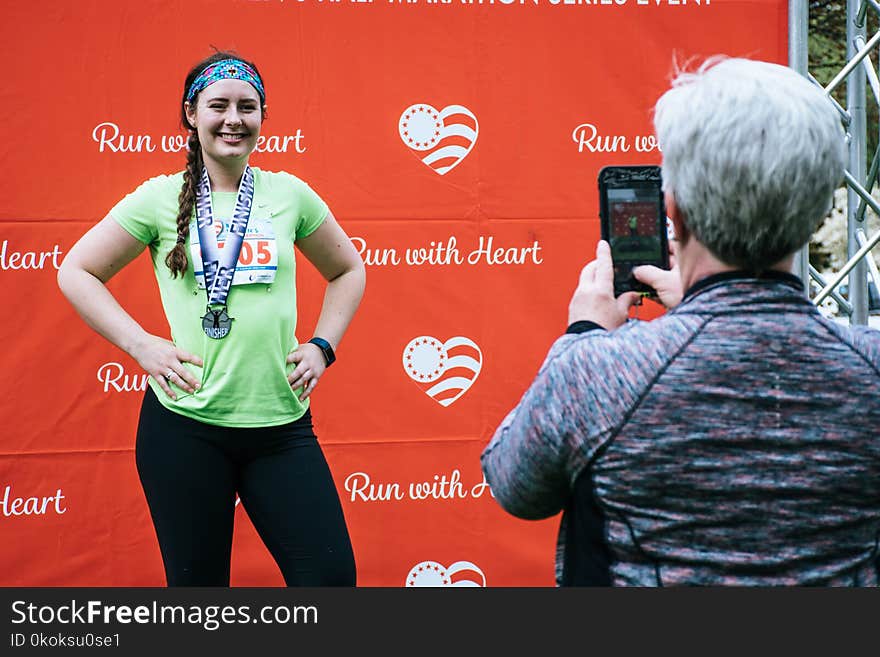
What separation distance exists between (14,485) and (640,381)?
303 cm

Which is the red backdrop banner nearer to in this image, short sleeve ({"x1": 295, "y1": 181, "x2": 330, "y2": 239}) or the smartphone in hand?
short sleeve ({"x1": 295, "y1": 181, "x2": 330, "y2": 239})

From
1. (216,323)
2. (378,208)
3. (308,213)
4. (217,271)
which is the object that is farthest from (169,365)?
(378,208)

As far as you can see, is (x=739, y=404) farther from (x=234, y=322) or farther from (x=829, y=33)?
(x=829, y=33)

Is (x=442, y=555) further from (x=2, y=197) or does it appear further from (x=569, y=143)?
(x=2, y=197)

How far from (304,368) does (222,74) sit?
80 cm

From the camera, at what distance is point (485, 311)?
12.4 ft

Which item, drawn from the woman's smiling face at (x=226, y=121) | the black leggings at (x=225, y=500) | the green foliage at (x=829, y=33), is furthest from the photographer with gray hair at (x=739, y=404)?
the green foliage at (x=829, y=33)

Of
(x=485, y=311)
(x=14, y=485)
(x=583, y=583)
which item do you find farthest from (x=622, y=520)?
(x=14, y=485)

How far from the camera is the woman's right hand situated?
2.58 metres

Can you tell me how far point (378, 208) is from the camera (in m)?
3.74

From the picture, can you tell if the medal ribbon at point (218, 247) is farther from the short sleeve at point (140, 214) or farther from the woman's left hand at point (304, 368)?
the woman's left hand at point (304, 368)

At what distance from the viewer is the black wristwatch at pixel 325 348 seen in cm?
283

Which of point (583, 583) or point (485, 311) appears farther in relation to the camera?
point (485, 311)

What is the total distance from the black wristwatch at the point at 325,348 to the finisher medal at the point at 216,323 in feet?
1.02
